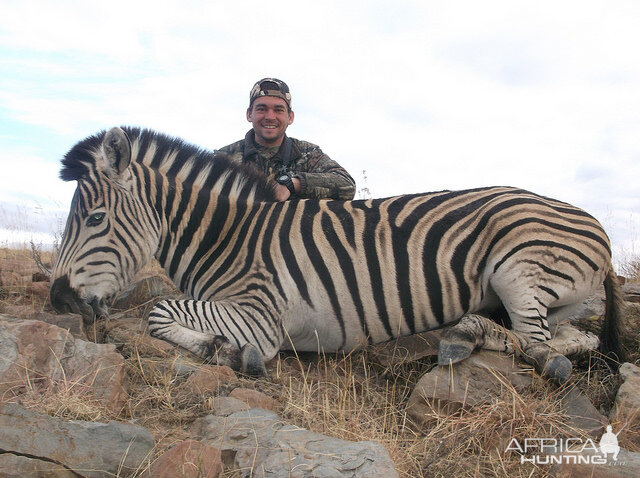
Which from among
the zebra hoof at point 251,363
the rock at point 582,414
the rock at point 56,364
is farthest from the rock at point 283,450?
the rock at point 582,414

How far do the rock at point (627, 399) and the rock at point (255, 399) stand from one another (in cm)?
223

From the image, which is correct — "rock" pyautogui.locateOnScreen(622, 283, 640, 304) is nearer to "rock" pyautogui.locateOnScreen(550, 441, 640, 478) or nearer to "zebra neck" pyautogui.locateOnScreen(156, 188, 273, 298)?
"rock" pyautogui.locateOnScreen(550, 441, 640, 478)

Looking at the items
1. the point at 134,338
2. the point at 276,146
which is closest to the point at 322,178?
the point at 276,146

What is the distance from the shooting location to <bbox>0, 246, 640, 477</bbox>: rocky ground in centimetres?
242

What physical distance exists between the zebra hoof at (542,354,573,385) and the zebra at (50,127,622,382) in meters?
0.03

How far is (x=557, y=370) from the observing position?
368 cm

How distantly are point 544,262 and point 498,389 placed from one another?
3.56 ft

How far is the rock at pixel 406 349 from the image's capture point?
14.5 feet

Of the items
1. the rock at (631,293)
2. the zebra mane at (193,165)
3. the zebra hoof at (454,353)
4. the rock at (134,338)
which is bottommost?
the rock at (134,338)

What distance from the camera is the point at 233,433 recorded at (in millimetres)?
2703

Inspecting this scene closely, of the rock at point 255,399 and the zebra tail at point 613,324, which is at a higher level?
the zebra tail at point 613,324

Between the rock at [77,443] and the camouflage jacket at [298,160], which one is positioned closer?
the rock at [77,443]

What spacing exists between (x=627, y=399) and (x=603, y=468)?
1198mm

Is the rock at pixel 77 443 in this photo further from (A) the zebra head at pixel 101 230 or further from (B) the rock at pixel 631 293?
(B) the rock at pixel 631 293
